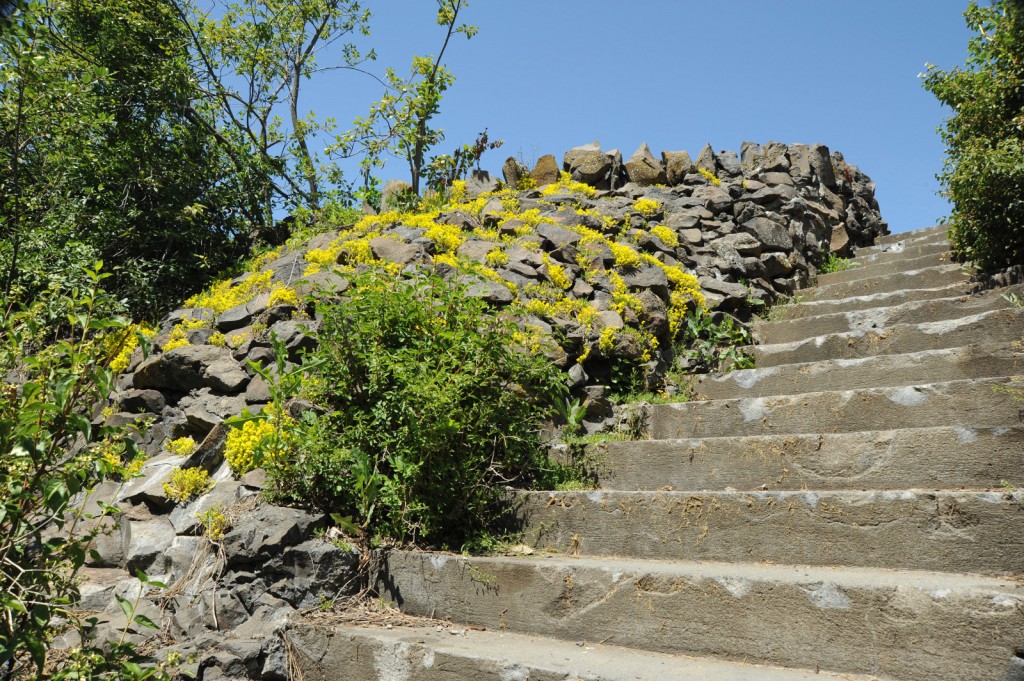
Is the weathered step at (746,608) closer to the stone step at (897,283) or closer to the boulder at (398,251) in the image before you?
the boulder at (398,251)

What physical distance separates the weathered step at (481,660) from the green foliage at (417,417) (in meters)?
0.57

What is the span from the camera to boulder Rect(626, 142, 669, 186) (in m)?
7.93

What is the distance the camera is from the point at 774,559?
3.04 metres

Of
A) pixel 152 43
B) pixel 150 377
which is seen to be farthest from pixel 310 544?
pixel 152 43

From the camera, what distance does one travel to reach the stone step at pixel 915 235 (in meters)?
7.82

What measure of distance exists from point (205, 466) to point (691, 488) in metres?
2.87

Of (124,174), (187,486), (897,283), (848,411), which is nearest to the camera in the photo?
(848,411)

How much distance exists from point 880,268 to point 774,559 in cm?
502

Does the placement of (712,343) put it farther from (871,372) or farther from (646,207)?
(646,207)

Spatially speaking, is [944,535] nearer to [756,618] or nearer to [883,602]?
[883,602]

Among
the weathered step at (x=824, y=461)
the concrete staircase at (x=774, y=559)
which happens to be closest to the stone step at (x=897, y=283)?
the concrete staircase at (x=774, y=559)

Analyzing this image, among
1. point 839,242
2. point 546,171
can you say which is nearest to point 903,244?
point 839,242

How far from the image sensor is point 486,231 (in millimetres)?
6270

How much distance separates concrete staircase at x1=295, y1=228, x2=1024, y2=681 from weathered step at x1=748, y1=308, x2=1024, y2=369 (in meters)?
0.02
